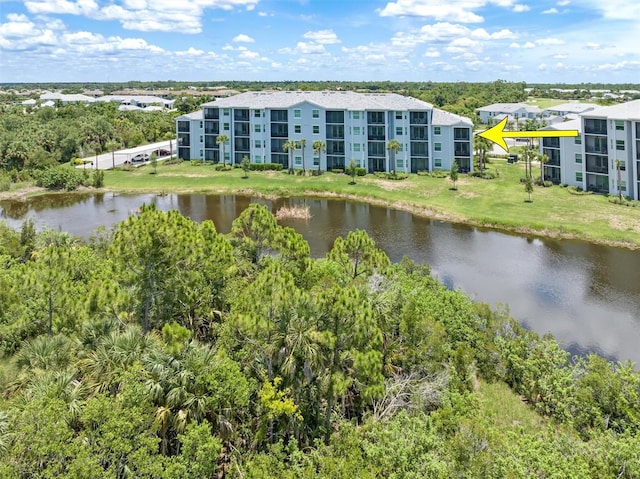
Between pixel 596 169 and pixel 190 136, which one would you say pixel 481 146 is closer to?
pixel 596 169

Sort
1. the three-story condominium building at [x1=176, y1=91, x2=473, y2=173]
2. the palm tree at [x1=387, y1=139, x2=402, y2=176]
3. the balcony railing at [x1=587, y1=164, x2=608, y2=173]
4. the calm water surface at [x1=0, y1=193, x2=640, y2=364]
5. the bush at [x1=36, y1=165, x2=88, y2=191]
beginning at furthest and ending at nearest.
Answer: the three-story condominium building at [x1=176, y1=91, x2=473, y2=173] → the bush at [x1=36, y1=165, x2=88, y2=191] → the palm tree at [x1=387, y1=139, x2=402, y2=176] → the balcony railing at [x1=587, y1=164, x2=608, y2=173] → the calm water surface at [x1=0, y1=193, x2=640, y2=364]

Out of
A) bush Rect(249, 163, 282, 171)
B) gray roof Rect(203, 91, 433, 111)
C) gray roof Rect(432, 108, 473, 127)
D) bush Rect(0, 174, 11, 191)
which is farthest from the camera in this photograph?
bush Rect(249, 163, 282, 171)

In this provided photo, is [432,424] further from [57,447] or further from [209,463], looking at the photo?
[57,447]

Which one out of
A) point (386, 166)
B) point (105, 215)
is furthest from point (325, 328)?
point (386, 166)

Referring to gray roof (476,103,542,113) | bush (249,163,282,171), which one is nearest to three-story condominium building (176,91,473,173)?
bush (249,163,282,171)

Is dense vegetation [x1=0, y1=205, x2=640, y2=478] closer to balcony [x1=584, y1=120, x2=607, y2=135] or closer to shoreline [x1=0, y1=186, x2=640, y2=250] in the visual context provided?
shoreline [x1=0, y1=186, x2=640, y2=250]

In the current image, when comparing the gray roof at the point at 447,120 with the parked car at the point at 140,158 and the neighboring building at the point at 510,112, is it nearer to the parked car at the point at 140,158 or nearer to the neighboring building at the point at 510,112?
the neighboring building at the point at 510,112
